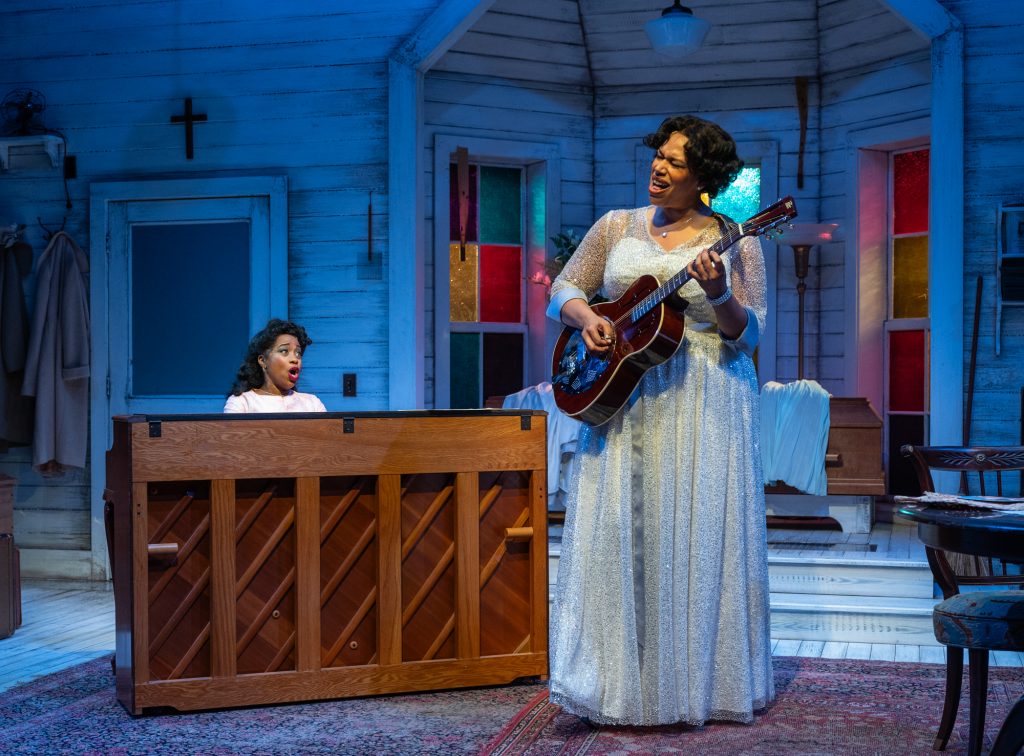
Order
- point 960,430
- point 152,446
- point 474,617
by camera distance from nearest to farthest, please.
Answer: point 152,446, point 474,617, point 960,430

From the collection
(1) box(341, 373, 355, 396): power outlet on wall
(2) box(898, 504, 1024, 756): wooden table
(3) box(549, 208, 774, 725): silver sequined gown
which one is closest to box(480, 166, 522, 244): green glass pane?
(1) box(341, 373, 355, 396): power outlet on wall

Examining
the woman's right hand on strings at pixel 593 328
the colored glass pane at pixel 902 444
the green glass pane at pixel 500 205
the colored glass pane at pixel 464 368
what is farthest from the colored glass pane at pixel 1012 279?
the colored glass pane at pixel 464 368

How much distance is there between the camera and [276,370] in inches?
174

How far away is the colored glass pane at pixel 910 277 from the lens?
22.8 feet

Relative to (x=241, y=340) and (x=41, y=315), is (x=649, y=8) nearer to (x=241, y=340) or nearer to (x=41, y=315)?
(x=241, y=340)

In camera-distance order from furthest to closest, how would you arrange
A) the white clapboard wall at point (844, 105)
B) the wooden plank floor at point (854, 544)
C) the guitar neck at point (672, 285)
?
1. the white clapboard wall at point (844, 105)
2. the wooden plank floor at point (854, 544)
3. the guitar neck at point (672, 285)

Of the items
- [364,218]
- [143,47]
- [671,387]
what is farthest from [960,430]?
[143,47]

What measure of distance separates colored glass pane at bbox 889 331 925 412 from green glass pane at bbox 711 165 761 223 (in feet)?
3.83

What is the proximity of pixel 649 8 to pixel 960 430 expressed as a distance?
3.52 m

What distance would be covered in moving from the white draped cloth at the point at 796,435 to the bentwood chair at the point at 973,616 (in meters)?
2.61

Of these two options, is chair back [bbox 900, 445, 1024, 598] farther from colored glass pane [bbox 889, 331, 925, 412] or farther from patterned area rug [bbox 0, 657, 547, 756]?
colored glass pane [bbox 889, 331, 925, 412]

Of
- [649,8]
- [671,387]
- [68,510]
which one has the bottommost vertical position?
[68,510]

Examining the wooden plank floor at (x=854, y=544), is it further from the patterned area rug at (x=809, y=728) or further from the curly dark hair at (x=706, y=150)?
the curly dark hair at (x=706, y=150)

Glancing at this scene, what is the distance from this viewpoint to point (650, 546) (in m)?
3.17
